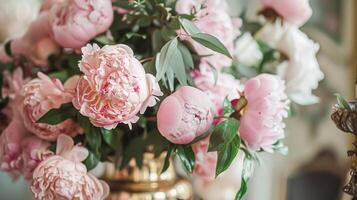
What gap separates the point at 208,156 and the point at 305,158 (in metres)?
0.92

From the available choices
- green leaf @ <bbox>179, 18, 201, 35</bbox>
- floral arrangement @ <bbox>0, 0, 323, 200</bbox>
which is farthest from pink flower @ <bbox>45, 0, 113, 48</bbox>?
green leaf @ <bbox>179, 18, 201, 35</bbox>

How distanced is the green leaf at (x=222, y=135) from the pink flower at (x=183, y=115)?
0.05 ft

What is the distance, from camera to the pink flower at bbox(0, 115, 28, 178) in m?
0.72

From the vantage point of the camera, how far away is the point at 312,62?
A: 79 cm

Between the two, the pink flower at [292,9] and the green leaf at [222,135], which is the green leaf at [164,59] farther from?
the pink flower at [292,9]

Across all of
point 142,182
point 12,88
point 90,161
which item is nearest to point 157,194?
point 142,182

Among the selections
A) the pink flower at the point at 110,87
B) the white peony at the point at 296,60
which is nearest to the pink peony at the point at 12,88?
the pink flower at the point at 110,87

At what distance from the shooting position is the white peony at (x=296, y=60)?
0.78 metres

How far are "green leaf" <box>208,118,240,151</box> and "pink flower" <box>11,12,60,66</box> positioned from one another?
26 centimetres

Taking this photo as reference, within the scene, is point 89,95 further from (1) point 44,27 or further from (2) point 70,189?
(1) point 44,27

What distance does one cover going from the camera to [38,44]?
770 mm

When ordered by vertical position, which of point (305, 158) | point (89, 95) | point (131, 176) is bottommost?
point (305, 158)

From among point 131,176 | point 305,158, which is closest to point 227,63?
point 131,176

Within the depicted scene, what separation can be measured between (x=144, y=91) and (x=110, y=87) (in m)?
0.04
